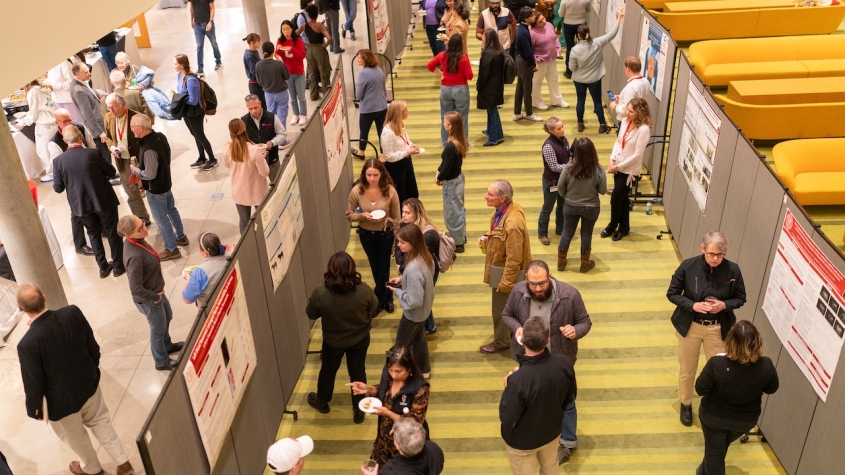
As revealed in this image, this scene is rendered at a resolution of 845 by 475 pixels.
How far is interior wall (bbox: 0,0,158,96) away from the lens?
5.38 metres

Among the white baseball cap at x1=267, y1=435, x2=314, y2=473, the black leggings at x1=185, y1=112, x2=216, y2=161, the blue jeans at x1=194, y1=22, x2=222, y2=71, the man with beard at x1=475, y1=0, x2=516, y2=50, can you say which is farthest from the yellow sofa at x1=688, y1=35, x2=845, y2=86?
the blue jeans at x1=194, y1=22, x2=222, y2=71

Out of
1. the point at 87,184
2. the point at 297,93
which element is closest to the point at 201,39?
the point at 297,93

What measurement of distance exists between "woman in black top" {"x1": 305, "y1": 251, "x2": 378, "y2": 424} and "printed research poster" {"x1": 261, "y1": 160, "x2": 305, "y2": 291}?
1.74 ft

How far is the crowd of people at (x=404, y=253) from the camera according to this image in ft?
17.4

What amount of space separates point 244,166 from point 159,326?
1994 mm

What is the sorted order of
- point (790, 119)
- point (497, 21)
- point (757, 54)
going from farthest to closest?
point (497, 21) < point (757, 54) < point (790, 119)

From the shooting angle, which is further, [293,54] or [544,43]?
[293,54]

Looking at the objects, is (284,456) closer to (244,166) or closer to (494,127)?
(244,166)

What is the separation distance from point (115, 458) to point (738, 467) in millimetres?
5045

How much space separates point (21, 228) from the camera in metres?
7.38

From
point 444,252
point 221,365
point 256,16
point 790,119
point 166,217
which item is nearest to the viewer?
point 221,365

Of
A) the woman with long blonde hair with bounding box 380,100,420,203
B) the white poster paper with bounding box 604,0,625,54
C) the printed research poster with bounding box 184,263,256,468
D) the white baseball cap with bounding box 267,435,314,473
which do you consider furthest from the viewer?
the white poster paper with bounding box 604,0,625,54

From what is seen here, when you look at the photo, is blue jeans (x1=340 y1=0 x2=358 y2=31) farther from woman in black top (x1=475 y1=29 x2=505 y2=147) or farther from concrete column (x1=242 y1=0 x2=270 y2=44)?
woman in black top (x1=475 y1=29 x2=505 y2=147)

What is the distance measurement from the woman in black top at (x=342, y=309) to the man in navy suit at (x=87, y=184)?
3.80 m
